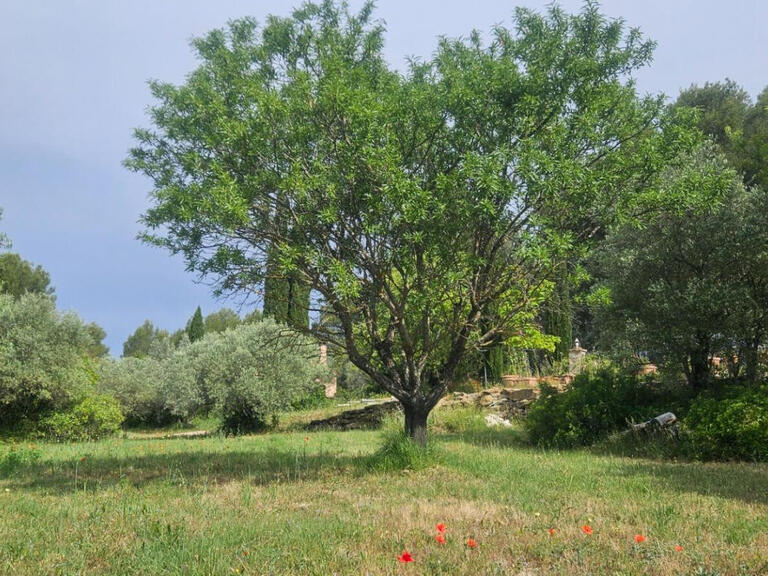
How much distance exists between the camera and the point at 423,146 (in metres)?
8.30

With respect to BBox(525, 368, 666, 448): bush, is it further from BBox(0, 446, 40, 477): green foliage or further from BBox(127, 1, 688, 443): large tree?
BBox(0, 446, 40, 477): green foliage

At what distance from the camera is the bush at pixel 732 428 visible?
30.3ft

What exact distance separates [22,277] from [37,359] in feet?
117

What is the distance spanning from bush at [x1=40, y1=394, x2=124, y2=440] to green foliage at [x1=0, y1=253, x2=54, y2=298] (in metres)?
29.7

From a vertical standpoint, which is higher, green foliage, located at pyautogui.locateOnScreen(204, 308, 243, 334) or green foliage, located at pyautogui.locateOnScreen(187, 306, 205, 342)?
green foliage, located at pyautogui.locateOnScreen(204, 308, 243, 334)

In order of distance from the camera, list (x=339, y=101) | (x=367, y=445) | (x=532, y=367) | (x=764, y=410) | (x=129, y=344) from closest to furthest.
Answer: (x=339, y=101) → (x=764, y=410) → (x=367, y=445) → (x=532, y=367) → (x=129, y=344)

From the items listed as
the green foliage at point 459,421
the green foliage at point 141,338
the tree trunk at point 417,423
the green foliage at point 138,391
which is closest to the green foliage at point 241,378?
the green foliage at point 138,391

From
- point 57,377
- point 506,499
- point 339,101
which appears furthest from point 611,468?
point 57,377

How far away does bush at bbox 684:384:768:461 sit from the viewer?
30.3ft

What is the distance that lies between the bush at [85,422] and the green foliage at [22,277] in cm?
2973

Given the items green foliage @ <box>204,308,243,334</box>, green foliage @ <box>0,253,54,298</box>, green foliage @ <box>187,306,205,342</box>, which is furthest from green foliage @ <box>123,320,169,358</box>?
green foliage @ <box>187,306,205,342</box>

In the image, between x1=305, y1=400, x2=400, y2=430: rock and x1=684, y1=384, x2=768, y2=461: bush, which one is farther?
x1=305, y1=400, x2=400, y2=430: rock

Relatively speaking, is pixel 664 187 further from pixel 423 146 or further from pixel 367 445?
pixel 367 445

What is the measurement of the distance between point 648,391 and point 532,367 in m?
14.3
